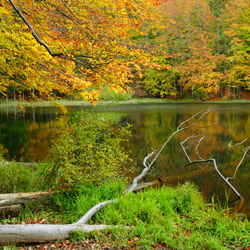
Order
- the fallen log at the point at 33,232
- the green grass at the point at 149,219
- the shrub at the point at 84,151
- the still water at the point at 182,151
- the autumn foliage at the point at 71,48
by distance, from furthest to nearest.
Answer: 1. the still water at the point at 182,151
2. the shrub at the point at 84,151
3. the autumn foliage at the point at 71,48
4. the green grass at the point at 149,219
5. the fallen log at the point at 33,232

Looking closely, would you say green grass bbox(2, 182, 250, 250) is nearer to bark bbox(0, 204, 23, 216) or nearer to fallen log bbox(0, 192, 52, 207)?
bark bbox(0, 204, 23, 216)

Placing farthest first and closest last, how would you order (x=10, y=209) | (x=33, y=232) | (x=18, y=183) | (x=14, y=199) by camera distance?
1. (x=18, y=183)
2. (x=10, y=209)
3. (x=14, y=199)
4. (x=33, y=232)

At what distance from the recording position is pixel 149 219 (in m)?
3.96

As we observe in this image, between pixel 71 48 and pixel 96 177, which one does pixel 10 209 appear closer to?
pixel 96 177

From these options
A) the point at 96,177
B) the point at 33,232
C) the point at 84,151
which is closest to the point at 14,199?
the point at 33,232

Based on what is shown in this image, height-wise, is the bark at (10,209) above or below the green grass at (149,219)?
above

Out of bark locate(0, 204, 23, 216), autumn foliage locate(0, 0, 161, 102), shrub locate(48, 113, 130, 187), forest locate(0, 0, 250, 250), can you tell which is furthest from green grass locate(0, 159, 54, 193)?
autumn foliage locate(0, 0, 161, 102)

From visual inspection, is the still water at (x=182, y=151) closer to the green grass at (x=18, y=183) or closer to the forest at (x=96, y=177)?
the forest at (x=96, y=177)

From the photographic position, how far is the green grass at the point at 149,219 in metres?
A: 3.39

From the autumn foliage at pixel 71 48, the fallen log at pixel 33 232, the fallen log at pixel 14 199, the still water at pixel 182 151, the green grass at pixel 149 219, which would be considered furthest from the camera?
the still water at pixel 182 151

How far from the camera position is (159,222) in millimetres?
3879

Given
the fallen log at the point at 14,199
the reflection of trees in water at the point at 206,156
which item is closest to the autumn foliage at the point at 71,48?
the fallen log at the point at 14,199

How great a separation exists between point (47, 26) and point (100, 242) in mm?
6118

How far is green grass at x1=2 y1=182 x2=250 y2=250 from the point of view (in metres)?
3.39
